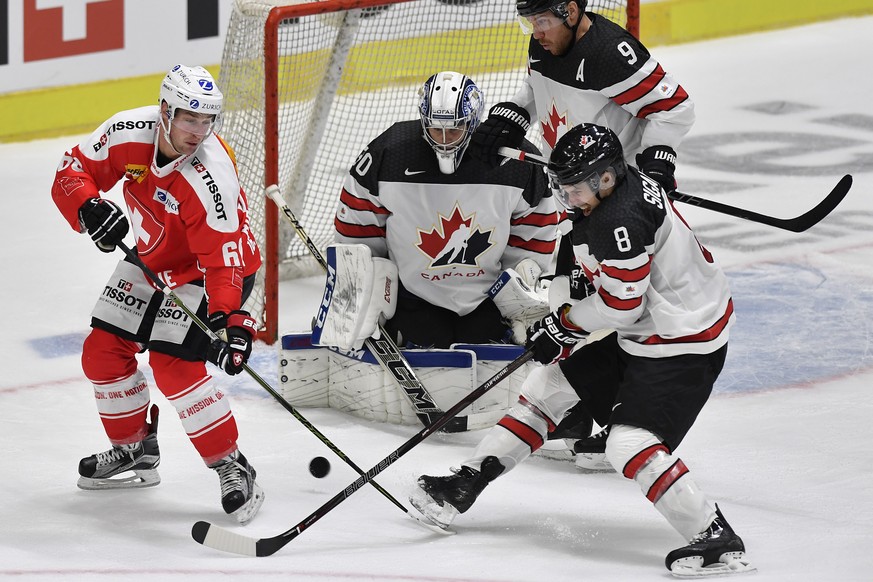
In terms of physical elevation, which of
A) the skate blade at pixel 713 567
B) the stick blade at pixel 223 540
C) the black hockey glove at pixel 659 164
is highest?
the black hockey glove at pixel 659 164

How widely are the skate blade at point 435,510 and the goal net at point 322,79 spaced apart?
1.48 meters

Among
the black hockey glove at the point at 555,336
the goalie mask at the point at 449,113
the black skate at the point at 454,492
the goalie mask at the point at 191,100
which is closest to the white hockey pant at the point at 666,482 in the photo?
the black hockey glove at the point at 555,336

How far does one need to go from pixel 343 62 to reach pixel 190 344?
200 centimetres

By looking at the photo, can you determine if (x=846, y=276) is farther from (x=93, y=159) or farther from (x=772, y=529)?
(x=93, y=159)

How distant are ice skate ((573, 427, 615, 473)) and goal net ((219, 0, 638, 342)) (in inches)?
53.3

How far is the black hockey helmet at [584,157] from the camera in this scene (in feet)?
10.7

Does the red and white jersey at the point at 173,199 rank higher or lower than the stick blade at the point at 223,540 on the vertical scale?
higher

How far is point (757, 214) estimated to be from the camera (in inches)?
156

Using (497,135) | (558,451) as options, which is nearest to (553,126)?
(497,135)

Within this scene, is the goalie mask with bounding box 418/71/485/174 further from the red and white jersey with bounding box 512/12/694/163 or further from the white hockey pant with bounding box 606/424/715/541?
the white hockey pant with bounding box 606/424/715/541

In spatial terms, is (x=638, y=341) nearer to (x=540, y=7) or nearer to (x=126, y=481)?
(x=540, y=7)

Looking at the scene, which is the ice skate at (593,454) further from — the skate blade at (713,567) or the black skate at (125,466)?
the black skate at (125,466)

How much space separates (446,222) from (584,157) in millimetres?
999

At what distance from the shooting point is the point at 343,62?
5340mm
